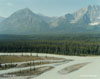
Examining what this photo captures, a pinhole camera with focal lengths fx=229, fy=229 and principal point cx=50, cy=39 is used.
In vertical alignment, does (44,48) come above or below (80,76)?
above

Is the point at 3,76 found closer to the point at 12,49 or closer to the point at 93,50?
the point at 12,49

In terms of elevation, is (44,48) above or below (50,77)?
above

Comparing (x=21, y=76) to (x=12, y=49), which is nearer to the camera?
(x=21, y=76)

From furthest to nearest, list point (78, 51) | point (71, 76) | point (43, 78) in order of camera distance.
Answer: point (78, 51) → point (71, 76) → point (43, 78)

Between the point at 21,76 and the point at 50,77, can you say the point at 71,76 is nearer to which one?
the point at 50,77

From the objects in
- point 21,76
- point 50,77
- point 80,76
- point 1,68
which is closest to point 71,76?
point 80,76

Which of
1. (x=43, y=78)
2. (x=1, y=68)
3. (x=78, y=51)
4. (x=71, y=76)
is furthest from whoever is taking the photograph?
(x=78, y=51)

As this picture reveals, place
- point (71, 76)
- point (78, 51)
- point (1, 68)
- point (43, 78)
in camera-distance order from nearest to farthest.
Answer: point (43, 78)
point (71, 76)
point (1, 68)
point (78, 51)

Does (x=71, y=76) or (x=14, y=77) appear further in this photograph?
(x=71, y=76)

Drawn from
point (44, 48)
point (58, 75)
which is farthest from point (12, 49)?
point (58, 75)
